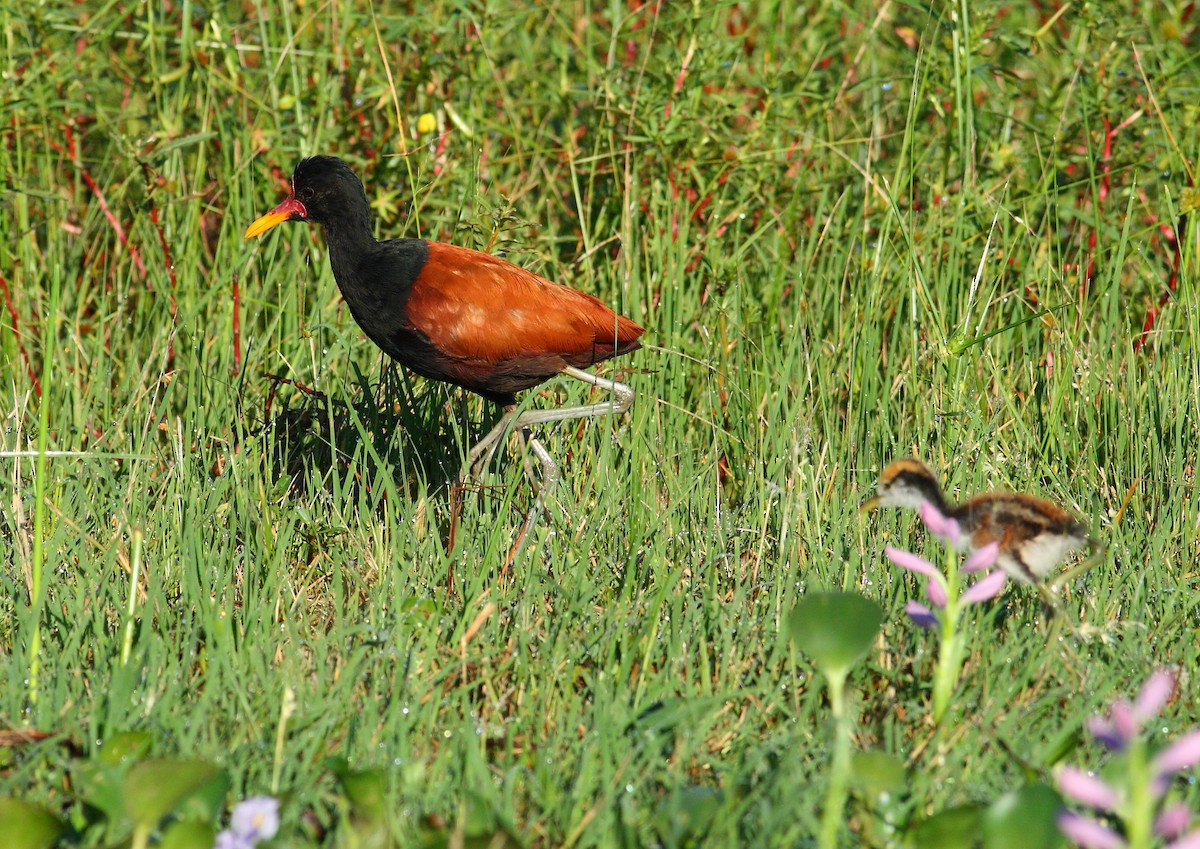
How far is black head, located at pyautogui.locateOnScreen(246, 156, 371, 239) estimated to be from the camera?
398cm

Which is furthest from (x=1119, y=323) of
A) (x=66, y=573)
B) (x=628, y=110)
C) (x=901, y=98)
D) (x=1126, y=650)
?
(x=66, y=573)

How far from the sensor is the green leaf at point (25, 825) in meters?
1.98

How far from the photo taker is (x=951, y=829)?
2.02 m

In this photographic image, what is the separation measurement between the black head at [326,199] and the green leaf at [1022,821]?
266 centimetres

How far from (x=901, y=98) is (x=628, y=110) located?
3.99 feet

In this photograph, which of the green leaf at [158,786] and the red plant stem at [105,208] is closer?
the green leaf at [158,786]

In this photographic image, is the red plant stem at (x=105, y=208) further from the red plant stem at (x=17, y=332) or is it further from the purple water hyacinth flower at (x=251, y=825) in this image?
the purple water hyacinth flower at (x=251, y=825)

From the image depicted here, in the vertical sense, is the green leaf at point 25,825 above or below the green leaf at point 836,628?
below

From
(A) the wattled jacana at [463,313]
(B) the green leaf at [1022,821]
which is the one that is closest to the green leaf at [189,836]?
(B) the green leaf at [1022,821]

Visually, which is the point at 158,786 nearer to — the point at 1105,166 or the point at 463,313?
the point at 463,313

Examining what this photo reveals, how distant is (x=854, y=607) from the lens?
2.30 meters

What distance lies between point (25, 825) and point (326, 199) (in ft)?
7.75

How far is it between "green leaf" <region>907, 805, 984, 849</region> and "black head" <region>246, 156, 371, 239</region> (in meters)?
2.56

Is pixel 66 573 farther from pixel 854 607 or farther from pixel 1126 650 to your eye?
pixel 1126 650
